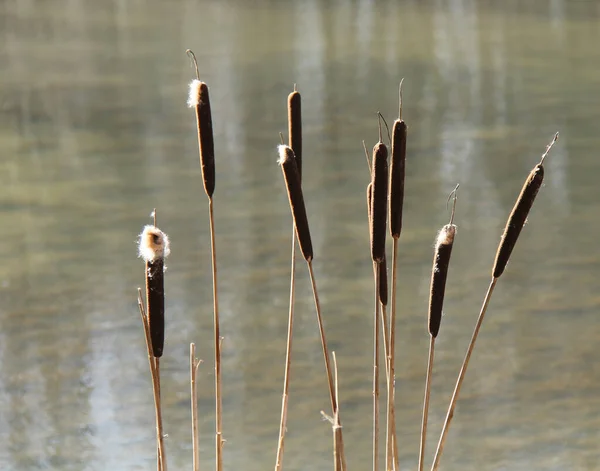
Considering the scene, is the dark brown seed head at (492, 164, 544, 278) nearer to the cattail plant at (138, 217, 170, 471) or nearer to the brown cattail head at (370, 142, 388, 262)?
the brown cattail head at (370, 142, 388, 262)

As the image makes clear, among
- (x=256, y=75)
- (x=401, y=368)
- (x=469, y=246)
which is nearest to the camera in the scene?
(x=401, y=368)

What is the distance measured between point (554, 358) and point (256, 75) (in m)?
3.26

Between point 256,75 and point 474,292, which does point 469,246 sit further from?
point 256,75

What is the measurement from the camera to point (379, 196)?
0.88 metres

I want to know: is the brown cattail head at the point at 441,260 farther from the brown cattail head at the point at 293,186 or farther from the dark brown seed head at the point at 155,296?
the dark brown seed head at the point at 155,296

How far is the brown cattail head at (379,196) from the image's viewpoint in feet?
2.85

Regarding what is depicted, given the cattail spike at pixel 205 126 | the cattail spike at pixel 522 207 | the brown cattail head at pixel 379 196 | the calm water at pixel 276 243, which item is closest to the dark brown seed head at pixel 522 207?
the cattail spike at pixel 522 207

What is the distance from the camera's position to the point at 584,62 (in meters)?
5.55

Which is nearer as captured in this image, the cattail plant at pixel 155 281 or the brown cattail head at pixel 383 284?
the cattail plant at pixel 155 281

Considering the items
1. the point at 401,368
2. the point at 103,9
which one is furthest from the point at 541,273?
the point at 103,9

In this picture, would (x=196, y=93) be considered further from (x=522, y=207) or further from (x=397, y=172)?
(x=522, y=207)

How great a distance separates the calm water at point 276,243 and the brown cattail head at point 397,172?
1.21 m

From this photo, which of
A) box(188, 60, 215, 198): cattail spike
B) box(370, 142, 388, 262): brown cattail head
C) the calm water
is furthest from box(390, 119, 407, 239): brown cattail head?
the calm water

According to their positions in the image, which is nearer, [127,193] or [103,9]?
[127,193]
